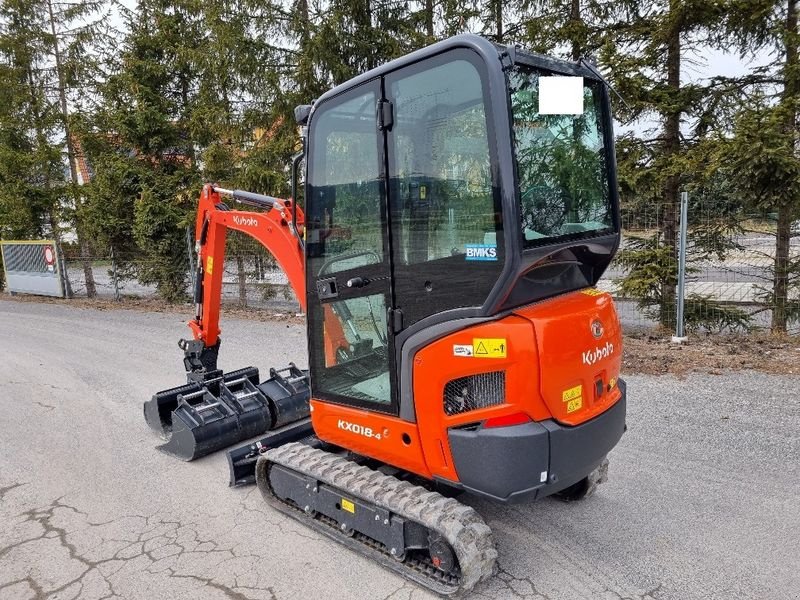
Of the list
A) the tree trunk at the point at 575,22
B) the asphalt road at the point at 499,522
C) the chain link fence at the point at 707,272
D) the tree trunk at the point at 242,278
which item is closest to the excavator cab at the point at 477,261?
the asphalt road at the point at 499,522

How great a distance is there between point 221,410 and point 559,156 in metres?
3.51

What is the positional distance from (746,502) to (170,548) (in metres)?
3.69

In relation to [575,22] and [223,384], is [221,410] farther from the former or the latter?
[575,22]

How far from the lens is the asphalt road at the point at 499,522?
3.12 meters

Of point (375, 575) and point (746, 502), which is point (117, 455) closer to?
point (375, 575)

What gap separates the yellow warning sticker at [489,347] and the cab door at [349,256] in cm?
57

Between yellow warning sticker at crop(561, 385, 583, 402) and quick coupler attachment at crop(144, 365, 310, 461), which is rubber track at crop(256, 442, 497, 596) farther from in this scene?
quick coupler attachment at crop(144, 365, 310, 461)

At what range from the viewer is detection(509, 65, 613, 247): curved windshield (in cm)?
275

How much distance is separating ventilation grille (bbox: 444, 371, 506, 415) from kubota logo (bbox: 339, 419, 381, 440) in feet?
1.91

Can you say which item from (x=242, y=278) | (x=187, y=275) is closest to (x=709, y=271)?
(x=242, y=278)

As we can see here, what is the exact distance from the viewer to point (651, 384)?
243 inches

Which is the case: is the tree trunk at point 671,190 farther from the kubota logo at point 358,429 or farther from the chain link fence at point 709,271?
the kubota logo at point 358,429

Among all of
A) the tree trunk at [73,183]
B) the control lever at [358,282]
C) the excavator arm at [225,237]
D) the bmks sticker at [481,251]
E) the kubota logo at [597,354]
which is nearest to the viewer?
the bmks sticker at [481,251]

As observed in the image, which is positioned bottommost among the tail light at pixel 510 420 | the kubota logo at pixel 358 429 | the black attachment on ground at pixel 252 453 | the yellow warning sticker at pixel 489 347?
the black attachment on ground at pixel 252 453
